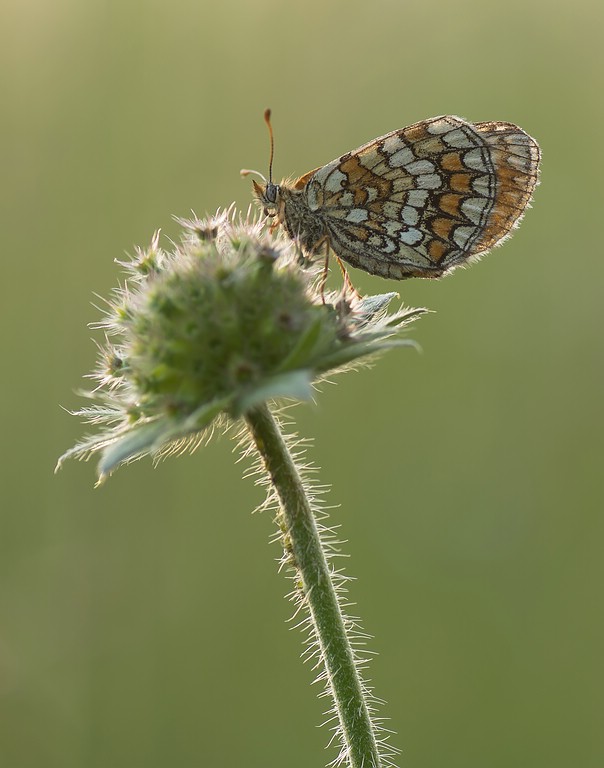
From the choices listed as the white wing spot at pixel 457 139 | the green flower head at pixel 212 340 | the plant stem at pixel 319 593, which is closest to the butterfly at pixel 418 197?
the white wing spot at pixel 457 139

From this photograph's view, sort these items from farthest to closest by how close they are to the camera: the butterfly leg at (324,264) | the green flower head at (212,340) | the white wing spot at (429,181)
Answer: the white wing spot at (429,181) → the butterfly leg at (324,264) → the green flower head at (212,340)

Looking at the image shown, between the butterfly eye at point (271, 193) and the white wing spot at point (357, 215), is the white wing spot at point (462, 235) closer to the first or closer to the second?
the white wing spot at point (357, 215)

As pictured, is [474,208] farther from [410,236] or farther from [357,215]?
[357,215]

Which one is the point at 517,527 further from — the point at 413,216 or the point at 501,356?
the point at 413,216

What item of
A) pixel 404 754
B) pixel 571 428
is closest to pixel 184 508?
pixel 404 754

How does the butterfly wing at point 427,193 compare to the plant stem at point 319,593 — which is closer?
the plant stem at point 319,593

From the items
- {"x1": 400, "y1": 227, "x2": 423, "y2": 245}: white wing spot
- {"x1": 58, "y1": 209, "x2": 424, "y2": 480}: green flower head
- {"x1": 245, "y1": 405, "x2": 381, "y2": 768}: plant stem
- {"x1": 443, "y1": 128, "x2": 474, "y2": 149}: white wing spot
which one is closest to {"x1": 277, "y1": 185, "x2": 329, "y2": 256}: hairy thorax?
{"x1": 400, "y1": 227, "x2": 423, "y2": 245}: white wing spot

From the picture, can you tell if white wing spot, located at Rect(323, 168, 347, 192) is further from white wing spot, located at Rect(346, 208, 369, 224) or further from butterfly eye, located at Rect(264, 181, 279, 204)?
butterfly eye, located at Rect(264, 181, 279, 204)

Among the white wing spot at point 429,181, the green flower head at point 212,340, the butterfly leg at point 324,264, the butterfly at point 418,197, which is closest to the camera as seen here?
the green flower head at point 212,340
